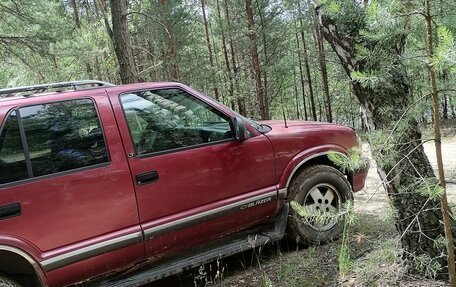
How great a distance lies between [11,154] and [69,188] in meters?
0.52

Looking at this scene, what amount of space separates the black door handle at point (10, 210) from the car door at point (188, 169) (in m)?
0.95

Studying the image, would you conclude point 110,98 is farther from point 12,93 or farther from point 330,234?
point 330,234

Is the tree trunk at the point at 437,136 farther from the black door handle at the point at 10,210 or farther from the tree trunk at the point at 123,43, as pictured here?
the tree trunk at the point at 123,43

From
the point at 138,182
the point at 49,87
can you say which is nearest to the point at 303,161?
the point at 138,182

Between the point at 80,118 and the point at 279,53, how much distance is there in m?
17.6

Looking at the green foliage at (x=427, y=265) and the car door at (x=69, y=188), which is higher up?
the car door at (x=69, y=188)

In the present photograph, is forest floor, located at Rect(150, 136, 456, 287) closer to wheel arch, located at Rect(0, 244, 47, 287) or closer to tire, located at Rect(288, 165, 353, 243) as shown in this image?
tire, located at Rect(288, 165, 353, 243)

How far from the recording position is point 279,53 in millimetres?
20094

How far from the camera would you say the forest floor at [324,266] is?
2.98 metres

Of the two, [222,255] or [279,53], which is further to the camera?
[279,53]

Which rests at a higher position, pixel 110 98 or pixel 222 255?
pixel 110 98

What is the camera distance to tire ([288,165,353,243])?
4.46 metres

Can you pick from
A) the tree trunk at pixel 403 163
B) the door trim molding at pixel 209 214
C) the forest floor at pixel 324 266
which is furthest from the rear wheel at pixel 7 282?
the tree trunk at pixel 403 163

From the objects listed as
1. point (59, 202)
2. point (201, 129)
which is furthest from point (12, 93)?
point (201, 129)
